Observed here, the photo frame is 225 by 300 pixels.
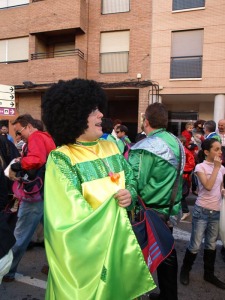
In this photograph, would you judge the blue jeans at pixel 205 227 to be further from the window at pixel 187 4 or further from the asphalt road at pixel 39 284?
the window at pixel 187 4

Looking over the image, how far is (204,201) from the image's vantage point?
126 inches

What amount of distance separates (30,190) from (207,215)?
202 cm

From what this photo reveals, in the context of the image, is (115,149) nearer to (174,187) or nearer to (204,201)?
(174,187)

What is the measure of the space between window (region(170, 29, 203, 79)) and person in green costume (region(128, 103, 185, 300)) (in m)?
10.6

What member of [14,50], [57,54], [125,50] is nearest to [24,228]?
[125,50]

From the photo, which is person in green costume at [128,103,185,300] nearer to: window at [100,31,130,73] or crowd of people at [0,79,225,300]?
crowd of people at [0,79,225,300]

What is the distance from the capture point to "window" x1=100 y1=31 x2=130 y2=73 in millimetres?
13289

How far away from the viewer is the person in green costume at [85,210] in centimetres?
158

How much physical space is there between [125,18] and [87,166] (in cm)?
1275

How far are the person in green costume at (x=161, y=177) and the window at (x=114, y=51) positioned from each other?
1122 centimetres

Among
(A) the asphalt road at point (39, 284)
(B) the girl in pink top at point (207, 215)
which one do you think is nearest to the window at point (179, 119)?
(A) the asphalt road at point (39, 284)

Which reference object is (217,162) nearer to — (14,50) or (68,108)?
(68,108)

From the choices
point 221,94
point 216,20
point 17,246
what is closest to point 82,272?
point 17,246

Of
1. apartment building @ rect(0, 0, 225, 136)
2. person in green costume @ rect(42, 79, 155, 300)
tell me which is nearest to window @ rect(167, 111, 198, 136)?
apartment building @ rect(0, 0, 225, 136)
